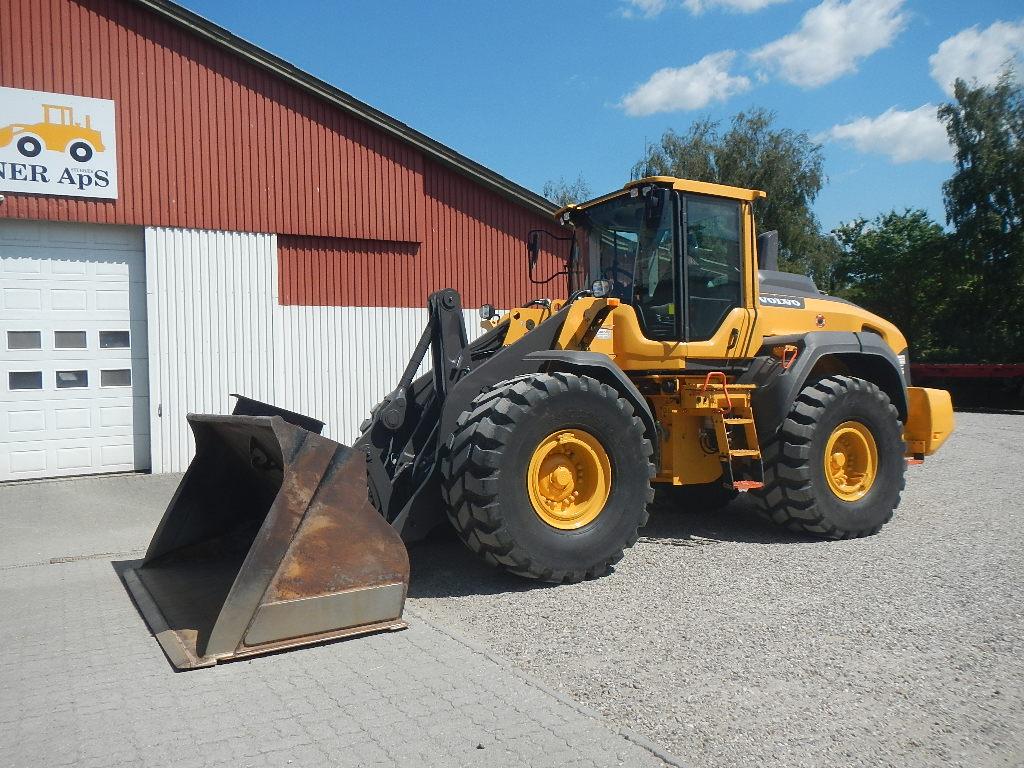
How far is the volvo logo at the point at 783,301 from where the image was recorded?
7.53m

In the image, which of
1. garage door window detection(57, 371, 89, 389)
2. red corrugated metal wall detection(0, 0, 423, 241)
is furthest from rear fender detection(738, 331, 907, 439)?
garage door window detection(57, 371, 89, 389)

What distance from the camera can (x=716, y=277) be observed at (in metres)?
7.02

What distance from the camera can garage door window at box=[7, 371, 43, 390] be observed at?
1041cm

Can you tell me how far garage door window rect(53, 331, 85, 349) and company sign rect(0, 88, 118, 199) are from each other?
1.75m

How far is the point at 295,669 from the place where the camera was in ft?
13.9

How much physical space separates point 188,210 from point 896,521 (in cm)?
947

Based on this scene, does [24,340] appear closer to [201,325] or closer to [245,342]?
[201,325]

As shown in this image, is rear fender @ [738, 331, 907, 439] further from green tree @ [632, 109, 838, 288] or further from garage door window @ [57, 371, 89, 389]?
green tree @ [632, 109, 838, 288]

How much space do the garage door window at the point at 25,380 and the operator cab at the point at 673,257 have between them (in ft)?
25.0

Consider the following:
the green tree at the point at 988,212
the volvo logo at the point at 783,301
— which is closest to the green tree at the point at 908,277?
the green tree at the point at 988,212

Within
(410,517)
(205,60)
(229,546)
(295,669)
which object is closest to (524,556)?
(410,517)

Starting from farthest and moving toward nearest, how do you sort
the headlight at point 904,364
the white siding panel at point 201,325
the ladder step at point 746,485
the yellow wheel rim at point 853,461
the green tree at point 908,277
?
the green tree at point 908,277 < the white siding panel at point 201,325 < the headlight at point 904,364 < the yellow wheel rim at point 853,461 < the ladder step at point 746,485

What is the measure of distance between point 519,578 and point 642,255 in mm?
2864

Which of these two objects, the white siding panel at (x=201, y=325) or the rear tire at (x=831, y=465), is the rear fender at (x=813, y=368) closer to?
the rear tire at (x=831, y=465)
